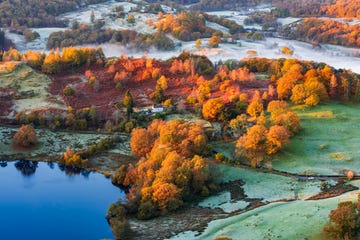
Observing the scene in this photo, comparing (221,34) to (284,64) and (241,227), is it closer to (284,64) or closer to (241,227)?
(284,64)

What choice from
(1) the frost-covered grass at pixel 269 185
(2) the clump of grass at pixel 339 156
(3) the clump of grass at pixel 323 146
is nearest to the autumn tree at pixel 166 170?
(1) the frost-covered grass at pixel 269 185

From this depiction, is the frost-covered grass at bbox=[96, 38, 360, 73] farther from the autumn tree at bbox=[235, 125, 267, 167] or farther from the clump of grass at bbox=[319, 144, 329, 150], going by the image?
the autumn tree at bbox=[235, 125, 267, 167]

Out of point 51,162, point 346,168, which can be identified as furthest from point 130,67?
point 346,168

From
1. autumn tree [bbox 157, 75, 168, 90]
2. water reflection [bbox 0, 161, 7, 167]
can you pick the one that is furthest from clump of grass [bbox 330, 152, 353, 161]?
water reflection [bbox 0, 161, 7, 167]

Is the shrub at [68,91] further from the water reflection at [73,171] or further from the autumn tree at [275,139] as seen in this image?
the autumn tree at [275,139]

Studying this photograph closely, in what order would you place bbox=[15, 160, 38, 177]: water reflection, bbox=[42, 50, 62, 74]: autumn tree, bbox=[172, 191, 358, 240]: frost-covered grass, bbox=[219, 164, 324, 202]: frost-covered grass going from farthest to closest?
1. bbox=[42, 50, 62, 74]: autumn tree
2. bbox=[15, 160, 38, 177]: water reflection
3. bbox=[219, 164, 324, 202]: frost-covered grass
4. bbox=[172, 191, 358, 240]: frost-covered grass
